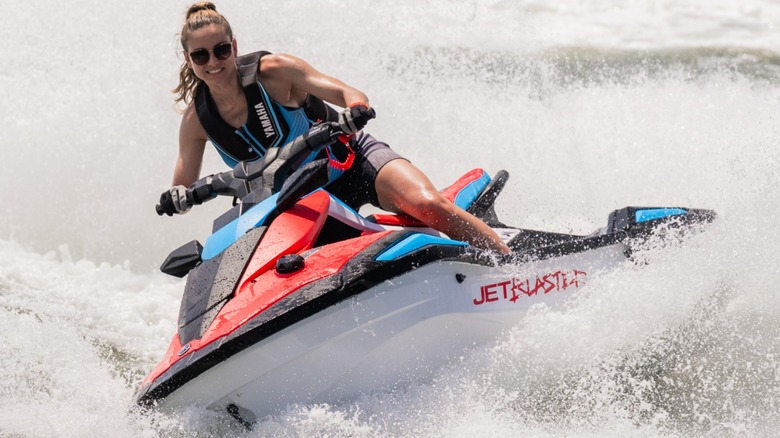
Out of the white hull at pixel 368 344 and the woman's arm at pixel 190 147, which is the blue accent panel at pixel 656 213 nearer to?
the white hull at pixel 368 344

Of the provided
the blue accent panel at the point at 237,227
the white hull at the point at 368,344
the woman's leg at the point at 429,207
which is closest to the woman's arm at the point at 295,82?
the woman's leg at the point at 429,207

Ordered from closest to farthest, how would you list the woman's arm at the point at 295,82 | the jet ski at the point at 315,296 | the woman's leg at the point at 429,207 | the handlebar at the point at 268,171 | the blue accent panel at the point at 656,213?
the jet ski at the point at 315,296 < the handlebar at the point at 268,171 < the woman's leg at the point at 429,207 < the woman's arm at the point at 295,82 < the blue accent panel at the point at 656,213

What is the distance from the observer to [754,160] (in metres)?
6.43

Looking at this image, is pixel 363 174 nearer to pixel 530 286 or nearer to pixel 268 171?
pixel 268 171

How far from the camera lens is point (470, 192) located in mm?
4914

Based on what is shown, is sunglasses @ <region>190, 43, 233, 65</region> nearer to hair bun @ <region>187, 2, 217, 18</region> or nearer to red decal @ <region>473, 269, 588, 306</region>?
hair bun @ <region>187, 2, 217, 18</region>

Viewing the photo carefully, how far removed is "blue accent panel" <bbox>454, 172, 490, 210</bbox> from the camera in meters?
4.80

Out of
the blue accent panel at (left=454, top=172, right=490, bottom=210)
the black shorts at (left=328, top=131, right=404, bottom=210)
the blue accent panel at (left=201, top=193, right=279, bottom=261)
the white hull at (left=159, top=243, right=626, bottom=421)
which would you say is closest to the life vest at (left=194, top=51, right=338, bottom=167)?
the black shorts at (left=328, top=131, right=404, bottom=210)

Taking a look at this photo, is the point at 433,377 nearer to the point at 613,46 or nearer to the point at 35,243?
the point at 35,243

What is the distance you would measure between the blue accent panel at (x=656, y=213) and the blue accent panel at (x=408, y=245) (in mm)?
1247

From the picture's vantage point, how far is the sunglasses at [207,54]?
405 cm

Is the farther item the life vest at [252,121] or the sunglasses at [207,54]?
the life vest at [252,121]

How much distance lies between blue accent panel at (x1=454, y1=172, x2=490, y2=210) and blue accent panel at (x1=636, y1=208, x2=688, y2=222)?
809 millimetres

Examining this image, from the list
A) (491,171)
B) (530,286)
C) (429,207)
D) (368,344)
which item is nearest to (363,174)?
(429,207)
